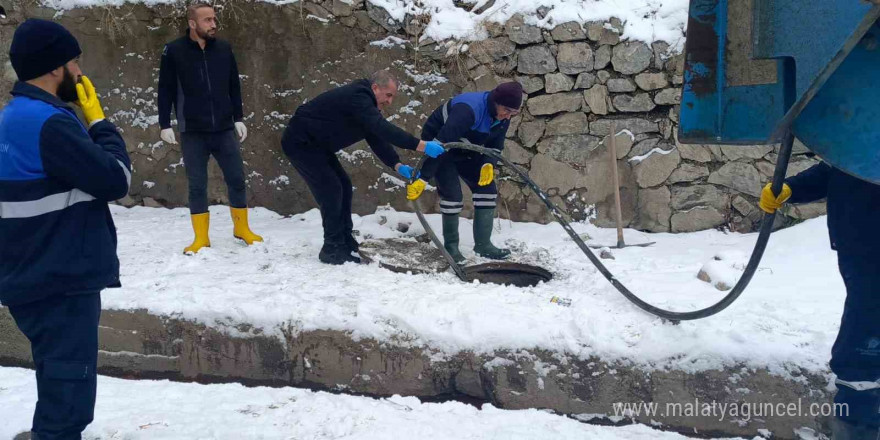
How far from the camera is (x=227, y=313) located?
3162 mm

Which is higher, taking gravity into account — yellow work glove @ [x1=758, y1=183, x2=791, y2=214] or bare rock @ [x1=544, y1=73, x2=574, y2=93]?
bare rock @ [x1=544, y1=73, x2=574, y2=93]

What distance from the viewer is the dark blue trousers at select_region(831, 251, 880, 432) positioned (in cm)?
216

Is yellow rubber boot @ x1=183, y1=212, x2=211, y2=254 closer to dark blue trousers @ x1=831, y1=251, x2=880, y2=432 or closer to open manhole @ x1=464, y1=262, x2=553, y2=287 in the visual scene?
open manhole @ x1=464, y1=262, x2=553, y2=287

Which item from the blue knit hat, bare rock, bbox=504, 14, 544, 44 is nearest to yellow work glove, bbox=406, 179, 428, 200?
bare rock, bbox=504, 14, 544, 44

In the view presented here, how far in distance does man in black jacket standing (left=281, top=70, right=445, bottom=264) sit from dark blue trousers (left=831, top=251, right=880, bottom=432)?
2.21 metres

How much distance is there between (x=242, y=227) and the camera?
14.4 feet

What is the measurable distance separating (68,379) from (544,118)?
12.1 feet

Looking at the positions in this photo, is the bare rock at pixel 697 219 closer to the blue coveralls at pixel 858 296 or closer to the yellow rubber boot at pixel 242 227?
the blue coveralls at pixel 858 296

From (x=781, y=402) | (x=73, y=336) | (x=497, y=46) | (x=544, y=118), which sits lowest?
(x=781, y=402)

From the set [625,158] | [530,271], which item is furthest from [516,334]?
[625,158]

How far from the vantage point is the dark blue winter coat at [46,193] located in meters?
1.95

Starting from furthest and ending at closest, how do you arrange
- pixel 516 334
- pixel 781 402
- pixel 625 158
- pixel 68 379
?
1. pixel 625 158
2. pixel 516 334
3. pixel 781 402
4. pixel 68 379

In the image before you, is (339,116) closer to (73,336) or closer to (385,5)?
(385,5)

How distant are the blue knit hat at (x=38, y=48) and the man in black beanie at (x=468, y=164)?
7.24ft
